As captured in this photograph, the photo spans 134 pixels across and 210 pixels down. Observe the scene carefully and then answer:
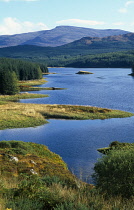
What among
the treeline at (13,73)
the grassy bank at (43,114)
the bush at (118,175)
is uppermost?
the treeline at (13,73)

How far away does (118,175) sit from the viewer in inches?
668

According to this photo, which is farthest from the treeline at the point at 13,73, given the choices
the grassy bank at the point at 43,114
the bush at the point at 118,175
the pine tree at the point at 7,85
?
the bush at the point at 118,175

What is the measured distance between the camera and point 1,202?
1194 centimetres

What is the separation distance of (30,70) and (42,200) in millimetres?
173620

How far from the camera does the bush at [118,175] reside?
641 inches

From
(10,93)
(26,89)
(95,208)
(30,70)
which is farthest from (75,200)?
(30,70)

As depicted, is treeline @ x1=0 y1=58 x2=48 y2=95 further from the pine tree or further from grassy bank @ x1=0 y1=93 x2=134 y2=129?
grassy bank @ x1=0 y1=93 x2=134 y2=129

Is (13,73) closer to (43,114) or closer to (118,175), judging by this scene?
(43,114)

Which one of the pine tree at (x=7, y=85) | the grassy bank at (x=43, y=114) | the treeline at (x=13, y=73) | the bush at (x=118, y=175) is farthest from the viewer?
the treeline at (x=13, y=73)

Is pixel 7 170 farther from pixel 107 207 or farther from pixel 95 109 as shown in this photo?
pixel 95 109

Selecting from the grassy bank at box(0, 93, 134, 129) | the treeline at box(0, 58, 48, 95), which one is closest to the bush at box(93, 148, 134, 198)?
the grassy bank at box(0, 93, 134, 129)

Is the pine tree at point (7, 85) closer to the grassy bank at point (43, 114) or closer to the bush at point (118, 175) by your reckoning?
the grassy bank at point (43, 114)

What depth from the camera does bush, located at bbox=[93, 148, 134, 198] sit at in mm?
16281

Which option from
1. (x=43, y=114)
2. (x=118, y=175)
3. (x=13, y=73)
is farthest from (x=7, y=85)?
(x=118, y=175)
